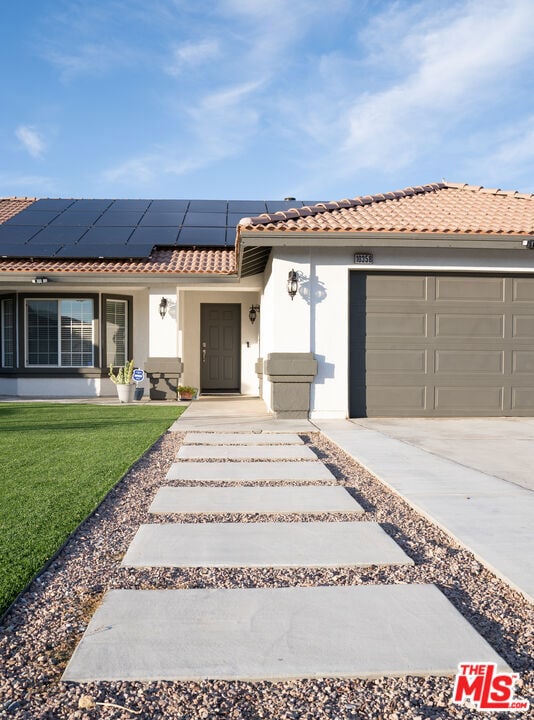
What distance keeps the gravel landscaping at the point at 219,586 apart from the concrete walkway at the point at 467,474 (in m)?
0.14

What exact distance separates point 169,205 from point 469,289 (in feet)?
36.1

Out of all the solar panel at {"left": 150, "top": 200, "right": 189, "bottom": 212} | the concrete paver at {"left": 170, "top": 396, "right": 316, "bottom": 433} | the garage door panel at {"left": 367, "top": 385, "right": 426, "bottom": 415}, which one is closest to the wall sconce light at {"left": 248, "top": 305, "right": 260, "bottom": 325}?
the concrete paver at {"left": 170, "top": 396, "right": 316, "bottom": 433}

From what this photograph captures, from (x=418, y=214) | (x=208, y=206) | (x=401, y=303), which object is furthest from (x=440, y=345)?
(x=208, y=206)

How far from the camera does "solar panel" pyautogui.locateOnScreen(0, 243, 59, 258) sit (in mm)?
13352

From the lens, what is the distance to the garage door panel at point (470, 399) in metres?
9.78

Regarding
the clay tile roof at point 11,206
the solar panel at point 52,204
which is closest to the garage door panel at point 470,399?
the solar panel at point 52,204

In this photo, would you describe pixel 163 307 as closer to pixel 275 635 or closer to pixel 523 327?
pixel 523 327

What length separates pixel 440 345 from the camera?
9.76 metres

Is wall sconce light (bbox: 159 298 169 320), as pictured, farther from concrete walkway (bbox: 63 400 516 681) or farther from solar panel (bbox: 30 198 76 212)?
concrete walkway (bbox: 63 400 516 681)

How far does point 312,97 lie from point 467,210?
19.3ft

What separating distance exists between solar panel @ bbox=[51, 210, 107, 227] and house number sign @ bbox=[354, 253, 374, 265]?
906cm

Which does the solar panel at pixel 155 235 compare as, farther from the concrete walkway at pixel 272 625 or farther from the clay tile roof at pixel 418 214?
the concrete walkway at pixel 272 625

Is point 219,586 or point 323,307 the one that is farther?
point 323,307

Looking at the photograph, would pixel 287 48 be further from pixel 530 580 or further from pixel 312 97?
pixel 530 580
